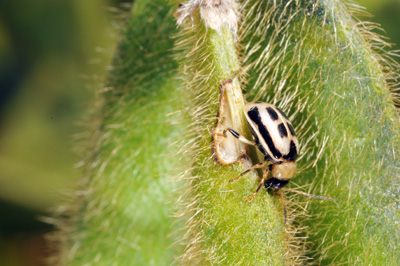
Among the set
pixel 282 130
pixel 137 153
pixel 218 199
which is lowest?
pixel 137 153

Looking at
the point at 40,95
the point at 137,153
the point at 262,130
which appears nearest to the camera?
the point at 262,130

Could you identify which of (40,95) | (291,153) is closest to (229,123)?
(291,153)

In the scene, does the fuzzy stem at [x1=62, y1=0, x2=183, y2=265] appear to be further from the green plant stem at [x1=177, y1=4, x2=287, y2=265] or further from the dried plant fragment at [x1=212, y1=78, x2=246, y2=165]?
the dried plant fragment at [x1=212, y1=78, x2=246, y2=165]

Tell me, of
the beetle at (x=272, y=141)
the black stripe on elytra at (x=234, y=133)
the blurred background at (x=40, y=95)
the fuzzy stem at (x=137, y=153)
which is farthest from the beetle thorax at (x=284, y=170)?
the blurred background at (x=40, y=95)

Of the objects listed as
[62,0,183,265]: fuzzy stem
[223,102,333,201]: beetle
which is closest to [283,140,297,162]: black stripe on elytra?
[223,102,333,201]: beetle

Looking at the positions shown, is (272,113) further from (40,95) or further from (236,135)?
(40,95)

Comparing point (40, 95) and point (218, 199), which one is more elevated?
point (218, 199)

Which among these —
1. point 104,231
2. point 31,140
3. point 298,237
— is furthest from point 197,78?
point 31,140
